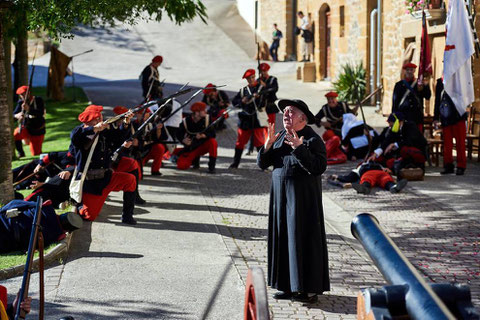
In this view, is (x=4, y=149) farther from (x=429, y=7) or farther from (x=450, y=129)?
(x=429, y=7)

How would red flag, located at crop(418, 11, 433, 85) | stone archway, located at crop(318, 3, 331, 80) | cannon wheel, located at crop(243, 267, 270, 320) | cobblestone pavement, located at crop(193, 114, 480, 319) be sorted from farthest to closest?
1. stone archway, located at crop(318, 3, 331, 80)
2. red flag, located at crop(418, 11, 433, 85)
3. cobblestone pavement, located at crop(193, 114, 480, 319)
4. cannon wheel, located at crop(243, 267, 270, 320)

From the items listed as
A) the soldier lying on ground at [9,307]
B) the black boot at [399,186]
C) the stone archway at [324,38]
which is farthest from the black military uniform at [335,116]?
the stone archway at [324,38]

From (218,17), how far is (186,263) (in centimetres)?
3756

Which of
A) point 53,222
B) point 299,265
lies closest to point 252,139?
point 53,222

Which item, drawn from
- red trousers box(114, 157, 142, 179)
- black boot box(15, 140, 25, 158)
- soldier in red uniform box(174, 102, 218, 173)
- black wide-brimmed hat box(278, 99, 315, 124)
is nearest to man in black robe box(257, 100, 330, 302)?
black wide-brimmed hat box(278, 99, 315, 124)

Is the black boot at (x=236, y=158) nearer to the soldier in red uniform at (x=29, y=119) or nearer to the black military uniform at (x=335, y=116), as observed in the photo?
the black military uniform at (x=335, y=116)

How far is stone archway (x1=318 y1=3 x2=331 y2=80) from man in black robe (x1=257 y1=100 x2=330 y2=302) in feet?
74.8

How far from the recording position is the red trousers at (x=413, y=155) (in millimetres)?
13281

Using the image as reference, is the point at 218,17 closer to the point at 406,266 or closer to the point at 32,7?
the point at 32,7

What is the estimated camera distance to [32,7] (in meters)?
10.7

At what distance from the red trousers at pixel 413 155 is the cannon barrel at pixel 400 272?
9.89m

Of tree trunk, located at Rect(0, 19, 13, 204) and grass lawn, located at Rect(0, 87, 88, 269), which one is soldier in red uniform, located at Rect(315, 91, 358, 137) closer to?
grass lawn, located at Rect(0, 87, 88, 269)

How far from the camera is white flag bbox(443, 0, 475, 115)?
44.8 feet

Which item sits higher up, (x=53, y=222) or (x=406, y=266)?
(x=406, y=266)
